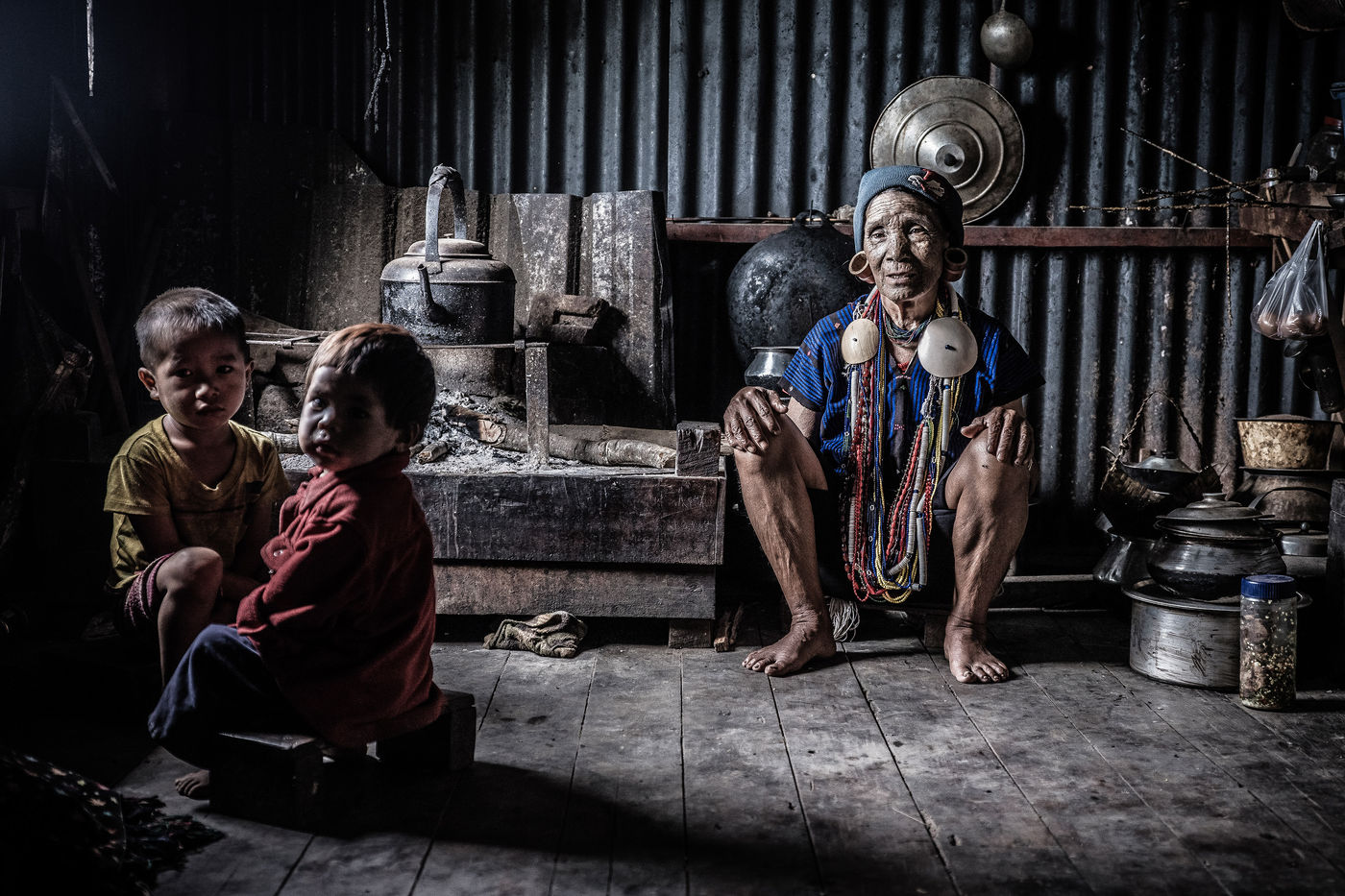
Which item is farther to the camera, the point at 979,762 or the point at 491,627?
the point at 491,627

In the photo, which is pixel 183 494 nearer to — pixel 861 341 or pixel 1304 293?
pixel 861 341

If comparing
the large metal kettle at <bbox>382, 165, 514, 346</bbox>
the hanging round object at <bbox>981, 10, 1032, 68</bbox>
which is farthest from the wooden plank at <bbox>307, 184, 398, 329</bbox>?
the hanging round object at <bbox>981, 10, 1032, 68</bbox>

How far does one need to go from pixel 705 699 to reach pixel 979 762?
0.79m

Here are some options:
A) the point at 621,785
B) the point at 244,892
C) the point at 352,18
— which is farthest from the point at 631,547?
the point at 352,18

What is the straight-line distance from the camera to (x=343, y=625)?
7.06 ft

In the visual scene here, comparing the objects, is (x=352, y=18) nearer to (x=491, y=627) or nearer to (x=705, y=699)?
(x=491, y=627)

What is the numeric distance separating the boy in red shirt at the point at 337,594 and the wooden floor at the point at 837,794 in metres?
0.23

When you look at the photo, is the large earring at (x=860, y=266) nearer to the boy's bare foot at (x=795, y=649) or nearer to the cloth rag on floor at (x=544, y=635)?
the boy's bare foot at (x=795, y=649)

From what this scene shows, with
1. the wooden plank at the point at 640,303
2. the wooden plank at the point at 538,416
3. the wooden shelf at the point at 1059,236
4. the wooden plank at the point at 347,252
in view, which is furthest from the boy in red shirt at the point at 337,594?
the wooden shelf at the point at 1059,236

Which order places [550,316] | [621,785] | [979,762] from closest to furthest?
[621,785] < [979,762] < [550,316]

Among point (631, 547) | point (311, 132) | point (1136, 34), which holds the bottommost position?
point (631, 547)

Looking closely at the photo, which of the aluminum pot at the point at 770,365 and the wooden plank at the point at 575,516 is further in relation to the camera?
the aluminum pot at the point at 770,365

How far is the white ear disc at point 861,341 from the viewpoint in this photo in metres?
3.48

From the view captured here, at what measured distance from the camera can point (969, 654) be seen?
338cm
